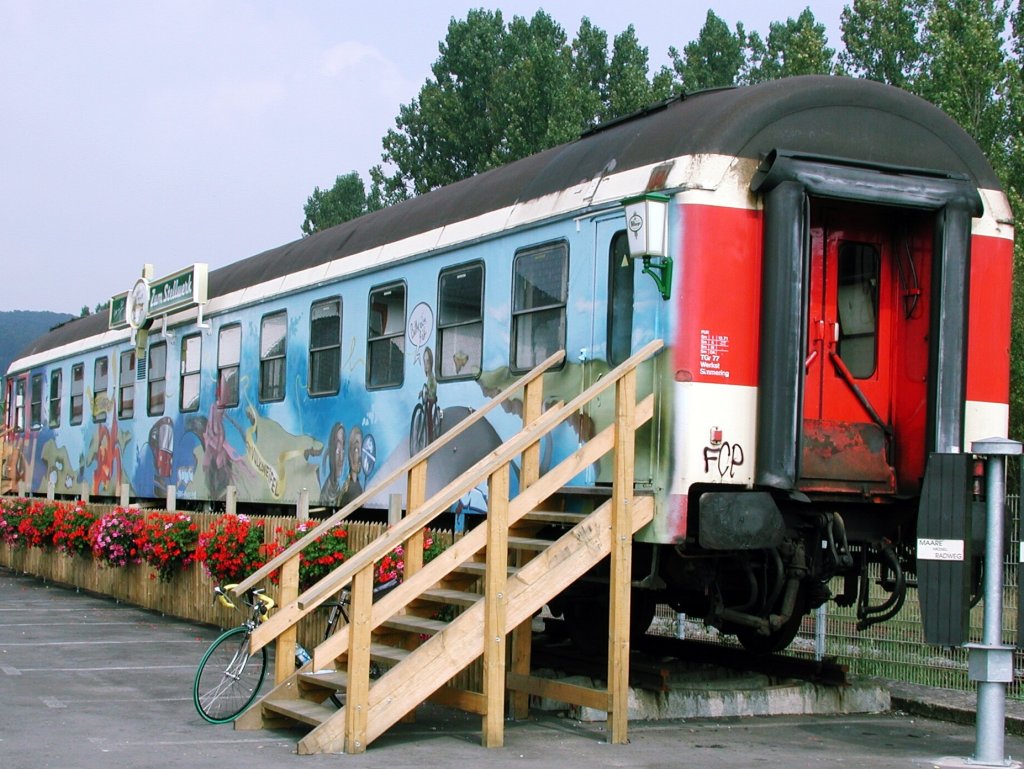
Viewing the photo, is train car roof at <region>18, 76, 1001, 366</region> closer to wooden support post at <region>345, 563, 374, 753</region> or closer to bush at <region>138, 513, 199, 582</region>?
wooden support post at <region>345, 563, 374, 753</region>

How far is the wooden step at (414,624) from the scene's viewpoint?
8938mm

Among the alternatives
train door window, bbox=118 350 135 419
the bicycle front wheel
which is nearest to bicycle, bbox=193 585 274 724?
the bicycle front wheel

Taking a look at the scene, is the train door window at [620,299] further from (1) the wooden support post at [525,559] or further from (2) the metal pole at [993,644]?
(2) the metal pole at [993,644]

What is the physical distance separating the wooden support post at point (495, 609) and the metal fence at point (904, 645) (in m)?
3.82

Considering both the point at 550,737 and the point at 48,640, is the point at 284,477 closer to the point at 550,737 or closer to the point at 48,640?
the point at 48,640

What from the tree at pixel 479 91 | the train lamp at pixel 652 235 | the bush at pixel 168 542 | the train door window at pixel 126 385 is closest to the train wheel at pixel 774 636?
the train lamp at pixel 652 235

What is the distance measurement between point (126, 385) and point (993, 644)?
15.3m

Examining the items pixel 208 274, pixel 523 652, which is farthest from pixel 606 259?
pixel 208 274

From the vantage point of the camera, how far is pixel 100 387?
22.1 m

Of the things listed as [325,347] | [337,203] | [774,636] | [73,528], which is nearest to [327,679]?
[774,636]

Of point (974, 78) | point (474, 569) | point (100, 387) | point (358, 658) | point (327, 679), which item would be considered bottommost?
point (327, 679)

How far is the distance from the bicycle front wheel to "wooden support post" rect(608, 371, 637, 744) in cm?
238

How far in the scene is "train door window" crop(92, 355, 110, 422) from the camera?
71.4ft

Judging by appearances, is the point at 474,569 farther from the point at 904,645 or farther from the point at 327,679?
the point at 904,645
